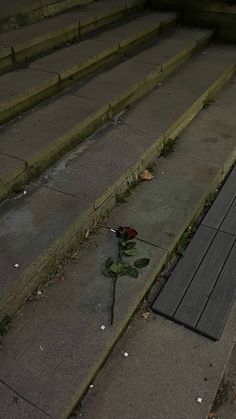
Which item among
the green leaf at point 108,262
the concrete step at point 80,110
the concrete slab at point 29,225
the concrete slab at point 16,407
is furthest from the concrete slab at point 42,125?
the concrete slab at point 16,407

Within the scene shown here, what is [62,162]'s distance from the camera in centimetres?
319

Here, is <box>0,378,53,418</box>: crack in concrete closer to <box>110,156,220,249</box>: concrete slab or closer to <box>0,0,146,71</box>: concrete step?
<box>110,156,220,249</box>: concrete slab

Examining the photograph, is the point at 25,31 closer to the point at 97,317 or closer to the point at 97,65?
the point at 97,65

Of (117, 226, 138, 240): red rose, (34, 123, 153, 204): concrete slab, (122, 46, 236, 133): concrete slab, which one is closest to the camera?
(117, 226, 138, 240): red rose

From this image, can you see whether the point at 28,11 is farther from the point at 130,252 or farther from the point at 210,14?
the point at 130,252

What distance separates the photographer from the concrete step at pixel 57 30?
3992mm

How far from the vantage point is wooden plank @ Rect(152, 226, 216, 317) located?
241 cm

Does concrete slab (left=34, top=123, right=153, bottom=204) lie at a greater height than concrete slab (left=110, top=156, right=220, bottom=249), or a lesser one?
greater

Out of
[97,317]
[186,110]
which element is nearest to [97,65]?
[186,110]

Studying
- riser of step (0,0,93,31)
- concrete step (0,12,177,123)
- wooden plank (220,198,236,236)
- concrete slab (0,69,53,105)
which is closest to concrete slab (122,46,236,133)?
concrete step (0,12,177,123)

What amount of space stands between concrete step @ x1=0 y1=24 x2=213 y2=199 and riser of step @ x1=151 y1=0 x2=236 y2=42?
0.68 meters

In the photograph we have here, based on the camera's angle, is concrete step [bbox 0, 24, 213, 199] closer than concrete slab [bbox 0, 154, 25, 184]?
No

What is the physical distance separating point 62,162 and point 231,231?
153 centimetres

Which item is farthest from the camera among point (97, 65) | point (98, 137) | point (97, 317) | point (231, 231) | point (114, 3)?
point (114, 3)
